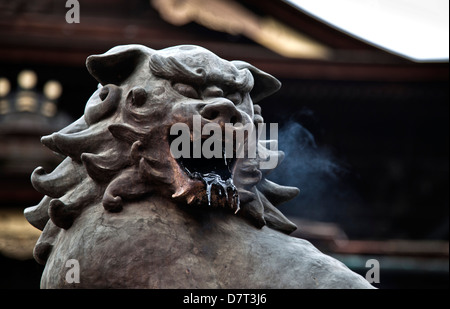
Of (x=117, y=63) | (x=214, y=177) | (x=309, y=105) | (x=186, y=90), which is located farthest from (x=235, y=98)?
(x=309, y=105)

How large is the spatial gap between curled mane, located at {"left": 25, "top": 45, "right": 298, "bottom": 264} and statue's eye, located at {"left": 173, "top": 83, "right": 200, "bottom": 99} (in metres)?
0.09

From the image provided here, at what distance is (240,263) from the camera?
9.05ft

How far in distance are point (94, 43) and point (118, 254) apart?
644cm

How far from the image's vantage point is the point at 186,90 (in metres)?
2.79

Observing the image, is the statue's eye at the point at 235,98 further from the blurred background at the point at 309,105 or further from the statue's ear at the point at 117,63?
the blurred background at the point at 309,105

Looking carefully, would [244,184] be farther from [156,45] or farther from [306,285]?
[156,45]

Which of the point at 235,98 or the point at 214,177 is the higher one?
the point at 235,98

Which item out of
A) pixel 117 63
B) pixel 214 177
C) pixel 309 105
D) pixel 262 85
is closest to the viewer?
pixel 214 177

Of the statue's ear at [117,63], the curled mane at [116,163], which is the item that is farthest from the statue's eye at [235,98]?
the statue's ear at [117,63]

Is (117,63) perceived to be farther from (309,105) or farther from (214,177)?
(309,105)

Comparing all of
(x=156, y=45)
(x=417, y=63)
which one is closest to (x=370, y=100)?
(x=417, y=63)

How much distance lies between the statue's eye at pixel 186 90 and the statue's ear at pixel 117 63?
0.65 ft

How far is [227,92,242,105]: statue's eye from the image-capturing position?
9.37 ft

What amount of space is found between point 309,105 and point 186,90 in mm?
6948
